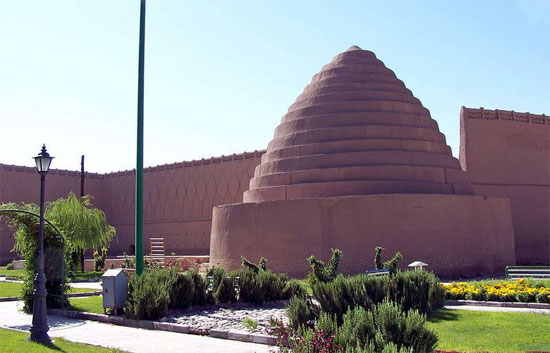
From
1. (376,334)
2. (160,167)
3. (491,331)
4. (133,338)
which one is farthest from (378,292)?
(160,167)

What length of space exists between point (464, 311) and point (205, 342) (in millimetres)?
5459

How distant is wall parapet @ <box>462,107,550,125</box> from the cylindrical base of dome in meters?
7.26

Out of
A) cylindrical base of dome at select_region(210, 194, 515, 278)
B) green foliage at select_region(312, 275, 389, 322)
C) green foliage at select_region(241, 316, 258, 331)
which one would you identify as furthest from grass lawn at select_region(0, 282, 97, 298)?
green foliage at select_region(312, 275, 389, 322)

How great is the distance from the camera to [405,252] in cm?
1988

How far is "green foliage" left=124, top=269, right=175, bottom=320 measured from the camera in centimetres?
1221

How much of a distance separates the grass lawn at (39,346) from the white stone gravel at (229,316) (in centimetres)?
220

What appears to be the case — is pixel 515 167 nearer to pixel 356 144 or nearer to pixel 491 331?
pixel 356 144

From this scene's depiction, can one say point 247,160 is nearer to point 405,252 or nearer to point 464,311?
point 405,252

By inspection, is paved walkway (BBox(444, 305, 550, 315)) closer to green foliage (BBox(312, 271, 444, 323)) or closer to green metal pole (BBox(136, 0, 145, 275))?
green foliage (BBox(312, 271, 444, 323))

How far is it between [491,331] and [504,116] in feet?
67.7

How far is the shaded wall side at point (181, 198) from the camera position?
36812 mm

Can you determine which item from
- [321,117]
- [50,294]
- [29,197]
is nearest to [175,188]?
[29,197]

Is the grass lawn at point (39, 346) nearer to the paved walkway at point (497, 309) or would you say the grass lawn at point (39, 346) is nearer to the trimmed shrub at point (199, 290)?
the trimmed shrub at point (199, 290)

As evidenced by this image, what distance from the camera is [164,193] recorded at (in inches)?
1650
